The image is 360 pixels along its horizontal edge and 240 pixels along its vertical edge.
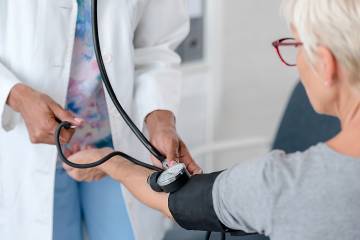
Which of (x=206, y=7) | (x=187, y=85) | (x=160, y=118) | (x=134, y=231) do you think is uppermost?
(x=206, y=7)

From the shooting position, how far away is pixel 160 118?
1481 mm

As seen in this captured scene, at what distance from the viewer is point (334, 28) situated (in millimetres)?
970

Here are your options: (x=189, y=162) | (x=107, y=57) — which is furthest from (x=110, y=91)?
(x=189, y=162)

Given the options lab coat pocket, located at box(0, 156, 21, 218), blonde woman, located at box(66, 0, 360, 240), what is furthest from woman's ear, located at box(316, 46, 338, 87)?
lab coat pocket, located at box(0, 156, 21, 218)

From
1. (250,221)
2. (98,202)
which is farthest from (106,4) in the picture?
(250,221)

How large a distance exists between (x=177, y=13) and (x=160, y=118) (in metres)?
0.29

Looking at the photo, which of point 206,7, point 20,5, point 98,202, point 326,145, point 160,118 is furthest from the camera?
point 206,7

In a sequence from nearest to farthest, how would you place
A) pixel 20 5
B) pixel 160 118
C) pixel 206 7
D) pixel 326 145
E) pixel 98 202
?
pixel 326 145, pixel 20 5, pixel 160 118, pixel 98 202, pixel 206 7

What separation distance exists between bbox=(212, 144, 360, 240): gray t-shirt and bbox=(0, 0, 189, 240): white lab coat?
21.0 inches

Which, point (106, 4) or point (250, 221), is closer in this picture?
point (250, 221)

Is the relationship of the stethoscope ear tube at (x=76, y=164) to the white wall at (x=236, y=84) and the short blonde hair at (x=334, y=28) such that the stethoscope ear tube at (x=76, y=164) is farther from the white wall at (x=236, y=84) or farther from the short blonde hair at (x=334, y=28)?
the white wall at (x=236, y=84)

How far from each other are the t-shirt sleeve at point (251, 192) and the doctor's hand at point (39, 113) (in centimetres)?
39

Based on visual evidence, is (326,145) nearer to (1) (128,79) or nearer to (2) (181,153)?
(2) (181,153)

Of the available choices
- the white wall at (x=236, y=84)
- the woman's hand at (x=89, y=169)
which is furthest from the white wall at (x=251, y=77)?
the woman's hand at (x=89, y=169)
